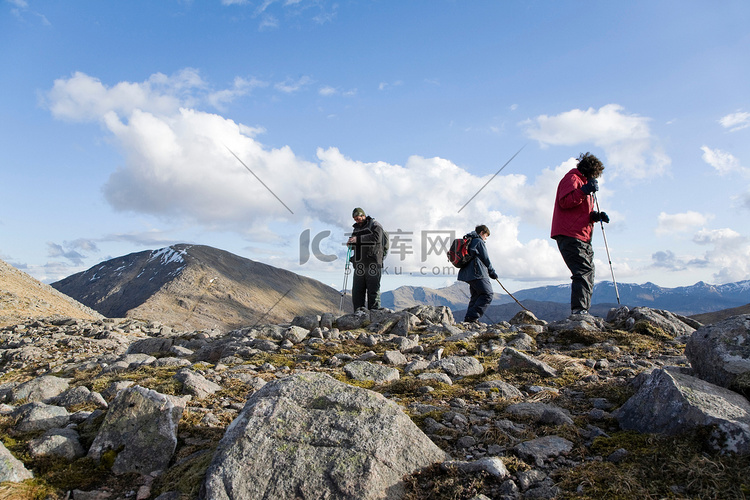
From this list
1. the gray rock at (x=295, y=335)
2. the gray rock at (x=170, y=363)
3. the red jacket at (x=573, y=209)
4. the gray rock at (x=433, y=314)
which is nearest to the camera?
the gray rock at (x=170, y=363)

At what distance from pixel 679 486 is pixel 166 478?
429 cm

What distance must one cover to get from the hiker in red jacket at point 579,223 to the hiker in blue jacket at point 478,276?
288cm

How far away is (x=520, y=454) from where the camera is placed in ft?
12.2

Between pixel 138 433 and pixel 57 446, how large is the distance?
768 millimetres

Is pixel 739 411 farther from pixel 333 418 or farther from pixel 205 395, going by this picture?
pixel 205 395

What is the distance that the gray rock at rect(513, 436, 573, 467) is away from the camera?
3662 millimetres

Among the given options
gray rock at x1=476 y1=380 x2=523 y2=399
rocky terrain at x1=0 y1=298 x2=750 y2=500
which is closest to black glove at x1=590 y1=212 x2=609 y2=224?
rocky terrain at x1=0 y1=298 x2=750 y2=500

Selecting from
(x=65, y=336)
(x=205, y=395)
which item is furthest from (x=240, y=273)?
(x=205, y=395)

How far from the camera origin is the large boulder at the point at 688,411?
3.54 metres

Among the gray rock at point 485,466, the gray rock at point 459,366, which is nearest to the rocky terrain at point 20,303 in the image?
the gray rock at point 459,366

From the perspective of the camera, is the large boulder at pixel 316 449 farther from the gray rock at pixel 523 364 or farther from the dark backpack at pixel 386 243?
the dark backpack at pixel 386 243

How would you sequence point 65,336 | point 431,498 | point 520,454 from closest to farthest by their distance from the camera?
point 431,498, point 520,454, point 65,336

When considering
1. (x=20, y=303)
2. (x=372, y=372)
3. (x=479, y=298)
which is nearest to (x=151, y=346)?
(x=372, y=372)

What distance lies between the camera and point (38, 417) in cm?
464
